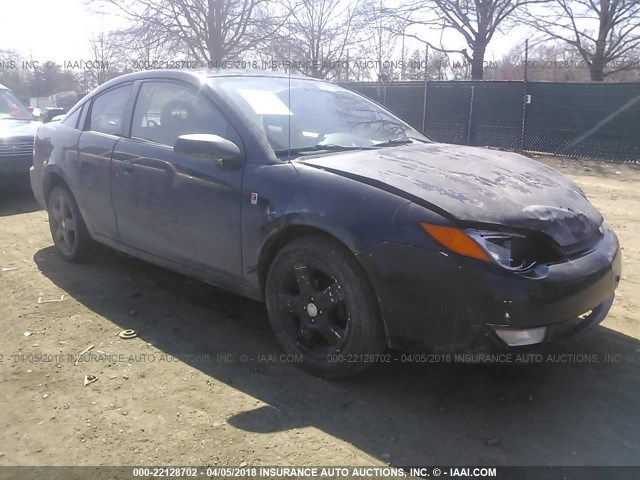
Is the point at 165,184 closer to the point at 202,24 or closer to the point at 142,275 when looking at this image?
the point at 142,275

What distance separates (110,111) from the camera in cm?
438

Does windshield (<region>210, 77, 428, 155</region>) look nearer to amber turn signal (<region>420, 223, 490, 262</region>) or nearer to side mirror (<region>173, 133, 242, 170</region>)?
side mirror (<region>173, 133, 242, 170</region>)

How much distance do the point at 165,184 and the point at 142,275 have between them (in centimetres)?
134

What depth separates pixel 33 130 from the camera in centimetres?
787

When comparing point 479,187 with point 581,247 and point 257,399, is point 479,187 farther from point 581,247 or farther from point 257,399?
point 257,399

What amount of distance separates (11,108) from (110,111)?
552 centimetres

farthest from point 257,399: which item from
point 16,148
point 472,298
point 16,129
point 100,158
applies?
point 16,129

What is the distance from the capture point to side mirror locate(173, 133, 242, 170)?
10.2 feet

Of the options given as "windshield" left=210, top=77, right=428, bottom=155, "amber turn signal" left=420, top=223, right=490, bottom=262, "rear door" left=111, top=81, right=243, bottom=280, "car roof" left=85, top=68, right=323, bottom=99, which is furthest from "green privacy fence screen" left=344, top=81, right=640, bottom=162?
"amber turn signal" left=420, top=223, right=490, bottom=262

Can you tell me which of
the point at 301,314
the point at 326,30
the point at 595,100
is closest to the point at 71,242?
the point at 301,314

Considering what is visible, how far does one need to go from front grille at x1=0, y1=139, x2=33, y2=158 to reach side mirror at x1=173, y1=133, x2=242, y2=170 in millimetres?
5218

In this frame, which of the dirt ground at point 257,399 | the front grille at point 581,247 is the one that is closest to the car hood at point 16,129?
the dirt ground at point 257,399

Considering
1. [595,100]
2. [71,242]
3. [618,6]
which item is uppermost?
[618,6]

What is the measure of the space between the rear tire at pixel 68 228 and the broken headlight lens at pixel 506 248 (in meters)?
3.50
